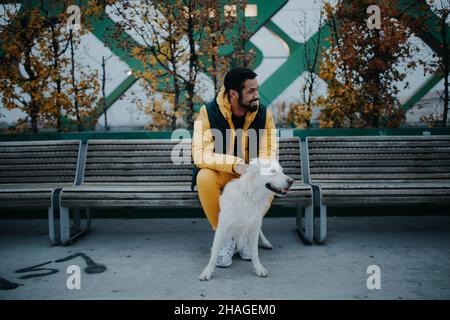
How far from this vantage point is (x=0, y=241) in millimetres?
4117

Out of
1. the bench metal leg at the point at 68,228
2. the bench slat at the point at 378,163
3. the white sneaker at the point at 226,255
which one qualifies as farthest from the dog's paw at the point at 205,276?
the bench slat at the point at 378,163

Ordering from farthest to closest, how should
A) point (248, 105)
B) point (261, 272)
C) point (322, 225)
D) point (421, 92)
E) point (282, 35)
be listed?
point (282, 35), point (421, 92), point (322, 225), point (248, 105), point (261, 272)

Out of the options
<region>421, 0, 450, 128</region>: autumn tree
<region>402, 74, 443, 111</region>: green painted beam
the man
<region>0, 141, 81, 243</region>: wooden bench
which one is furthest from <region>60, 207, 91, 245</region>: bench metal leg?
<region>421, 0, 450, 128</region>: autumn tree

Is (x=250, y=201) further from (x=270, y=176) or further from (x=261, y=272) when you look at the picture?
(x=261, y=272)

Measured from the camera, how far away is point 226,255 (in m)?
3.38

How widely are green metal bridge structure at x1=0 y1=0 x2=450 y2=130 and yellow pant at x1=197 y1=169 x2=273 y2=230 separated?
104 inches

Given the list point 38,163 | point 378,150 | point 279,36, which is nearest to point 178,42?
point 279,36

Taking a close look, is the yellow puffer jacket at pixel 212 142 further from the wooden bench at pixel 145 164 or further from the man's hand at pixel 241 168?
the wooden bench at pixel 145 164

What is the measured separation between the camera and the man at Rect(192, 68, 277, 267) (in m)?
3.25

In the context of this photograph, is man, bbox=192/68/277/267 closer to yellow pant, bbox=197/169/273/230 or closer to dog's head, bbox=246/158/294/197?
yellow pant, bbox=197/169/273/230

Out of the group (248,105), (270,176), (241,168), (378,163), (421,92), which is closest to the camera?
(270,176)

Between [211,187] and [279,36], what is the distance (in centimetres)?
335

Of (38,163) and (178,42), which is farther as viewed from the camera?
(178,42)
